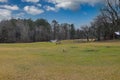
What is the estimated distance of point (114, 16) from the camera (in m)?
76.0

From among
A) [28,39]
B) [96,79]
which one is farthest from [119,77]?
[28,39]

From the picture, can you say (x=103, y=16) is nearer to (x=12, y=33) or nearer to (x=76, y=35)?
(x=12, y=33)

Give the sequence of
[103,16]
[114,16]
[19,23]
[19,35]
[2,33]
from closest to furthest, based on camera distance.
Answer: [114,16], [103,16], [2,33], [19,35], [19,23]

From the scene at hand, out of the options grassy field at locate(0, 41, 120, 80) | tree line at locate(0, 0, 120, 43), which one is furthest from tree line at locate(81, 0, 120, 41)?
grassy field at locate(0, 41, 120, 80)

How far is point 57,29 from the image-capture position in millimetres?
141000

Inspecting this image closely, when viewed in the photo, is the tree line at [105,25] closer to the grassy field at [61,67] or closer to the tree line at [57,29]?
the tree line at [57,29]

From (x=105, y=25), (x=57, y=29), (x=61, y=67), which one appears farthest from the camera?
(x=57, y=29)

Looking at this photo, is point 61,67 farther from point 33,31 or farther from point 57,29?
point 57,29

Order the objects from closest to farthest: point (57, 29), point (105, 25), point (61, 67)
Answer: point (61, 67)
point (105, 25)
point (57, 29)

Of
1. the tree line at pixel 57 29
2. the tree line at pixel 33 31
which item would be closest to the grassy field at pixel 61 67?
the tree line at pixel 57 29

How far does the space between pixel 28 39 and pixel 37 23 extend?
2554cm

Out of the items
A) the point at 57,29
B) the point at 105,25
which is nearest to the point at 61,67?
the point at 105,25

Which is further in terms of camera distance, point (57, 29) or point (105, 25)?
point (57, 29)

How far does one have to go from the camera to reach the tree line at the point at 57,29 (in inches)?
3178
